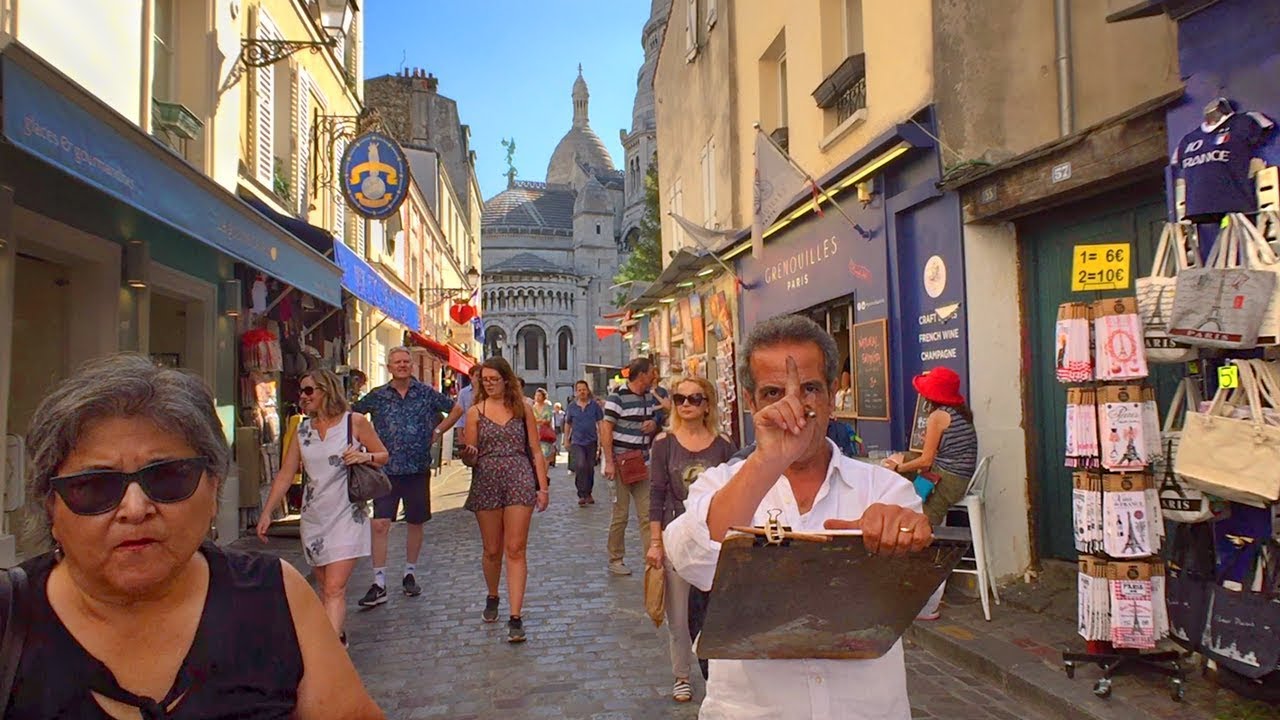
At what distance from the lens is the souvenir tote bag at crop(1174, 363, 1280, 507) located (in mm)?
3727

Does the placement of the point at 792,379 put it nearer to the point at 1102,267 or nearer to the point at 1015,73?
the point at 1102,267

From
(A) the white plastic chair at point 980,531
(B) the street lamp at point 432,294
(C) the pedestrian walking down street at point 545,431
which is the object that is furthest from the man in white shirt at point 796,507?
(B) the street lamp at point 432,294

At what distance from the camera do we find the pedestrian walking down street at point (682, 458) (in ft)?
15.3

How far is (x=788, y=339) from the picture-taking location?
2119 millimetres

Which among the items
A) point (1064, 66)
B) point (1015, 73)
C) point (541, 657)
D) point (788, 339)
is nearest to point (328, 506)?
point (541, 657)

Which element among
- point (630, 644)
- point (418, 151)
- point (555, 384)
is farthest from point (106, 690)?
point (555, 384)

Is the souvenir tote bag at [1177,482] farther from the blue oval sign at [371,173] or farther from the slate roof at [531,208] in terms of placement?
the slate roof at [531,208]

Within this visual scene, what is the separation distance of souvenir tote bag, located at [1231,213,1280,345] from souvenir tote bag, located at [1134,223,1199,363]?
→ 245 mm

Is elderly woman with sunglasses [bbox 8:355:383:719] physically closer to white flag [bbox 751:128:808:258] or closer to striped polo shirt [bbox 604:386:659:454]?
striped polo shirt [bbox 604:386:659:454]

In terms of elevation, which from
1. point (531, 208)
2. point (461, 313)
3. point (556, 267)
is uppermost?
point (531, 208)

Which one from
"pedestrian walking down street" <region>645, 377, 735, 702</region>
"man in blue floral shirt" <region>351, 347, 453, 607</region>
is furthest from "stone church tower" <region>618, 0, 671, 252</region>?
"pedestrian walking down street" <region>645, 377, 735, 702</region>

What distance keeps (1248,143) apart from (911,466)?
8.86ft

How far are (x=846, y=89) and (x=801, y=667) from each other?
8.75 metres

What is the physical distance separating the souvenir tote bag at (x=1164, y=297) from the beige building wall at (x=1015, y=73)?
9.86 ft
